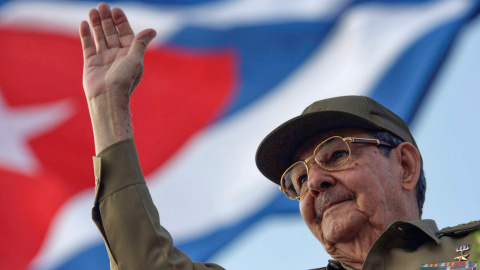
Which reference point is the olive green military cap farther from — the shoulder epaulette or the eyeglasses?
the shoulder epaulette

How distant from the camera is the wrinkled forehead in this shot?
16.9ft

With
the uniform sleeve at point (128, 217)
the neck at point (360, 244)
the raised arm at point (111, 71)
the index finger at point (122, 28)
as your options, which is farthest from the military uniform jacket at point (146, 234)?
the index finger at point (122, 28)

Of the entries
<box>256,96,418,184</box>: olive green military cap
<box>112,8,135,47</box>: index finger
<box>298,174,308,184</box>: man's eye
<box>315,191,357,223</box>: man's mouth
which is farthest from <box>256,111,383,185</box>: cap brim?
<box>112,8,135,47</box>: index finger

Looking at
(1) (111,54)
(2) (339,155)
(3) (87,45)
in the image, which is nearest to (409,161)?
(2) (339,155)

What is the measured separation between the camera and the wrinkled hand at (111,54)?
15.6 feet

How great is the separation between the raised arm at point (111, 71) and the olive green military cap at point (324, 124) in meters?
0.87

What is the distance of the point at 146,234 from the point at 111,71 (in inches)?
34.6

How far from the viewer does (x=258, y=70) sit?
7711 mm

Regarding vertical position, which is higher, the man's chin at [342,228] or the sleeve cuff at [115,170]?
the sleeve cuff at [115,170]

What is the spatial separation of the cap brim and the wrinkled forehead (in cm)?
2

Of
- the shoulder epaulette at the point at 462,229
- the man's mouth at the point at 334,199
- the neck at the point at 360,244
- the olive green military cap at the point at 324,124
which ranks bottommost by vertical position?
the neck at the point at 360,244

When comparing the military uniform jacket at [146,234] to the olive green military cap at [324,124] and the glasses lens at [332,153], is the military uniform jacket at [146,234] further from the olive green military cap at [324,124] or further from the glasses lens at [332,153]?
the olive green military cap at [324,124]

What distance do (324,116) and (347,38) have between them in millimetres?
2595

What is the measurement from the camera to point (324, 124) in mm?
5152
